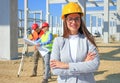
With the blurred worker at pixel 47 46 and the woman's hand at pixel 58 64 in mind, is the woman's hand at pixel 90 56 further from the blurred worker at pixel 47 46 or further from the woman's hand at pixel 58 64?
the blurred worker at pixel 47 46

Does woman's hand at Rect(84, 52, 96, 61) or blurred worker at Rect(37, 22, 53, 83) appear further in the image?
blurred worker at Rect(37, 22, 53, 83)

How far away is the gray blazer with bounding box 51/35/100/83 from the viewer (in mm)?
2582

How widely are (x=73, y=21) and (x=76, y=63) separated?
385 millimetres

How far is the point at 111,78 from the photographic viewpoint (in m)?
9.19

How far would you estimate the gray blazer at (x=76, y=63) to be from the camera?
2.58 metres

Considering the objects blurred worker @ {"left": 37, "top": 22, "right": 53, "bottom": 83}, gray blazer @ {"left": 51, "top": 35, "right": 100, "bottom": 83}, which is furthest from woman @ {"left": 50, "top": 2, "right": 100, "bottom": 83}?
blurred worker @ {"left": 37, "top": 22, "right": 53, "bottom": 83}

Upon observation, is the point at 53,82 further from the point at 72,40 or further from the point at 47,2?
the point at 47,2

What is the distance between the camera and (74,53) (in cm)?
262

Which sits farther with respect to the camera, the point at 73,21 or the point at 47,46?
the point at 47,46

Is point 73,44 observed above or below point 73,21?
below

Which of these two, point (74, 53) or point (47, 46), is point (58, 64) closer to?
point (74, 53)

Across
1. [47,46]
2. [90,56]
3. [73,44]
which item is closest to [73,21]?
[73,44]

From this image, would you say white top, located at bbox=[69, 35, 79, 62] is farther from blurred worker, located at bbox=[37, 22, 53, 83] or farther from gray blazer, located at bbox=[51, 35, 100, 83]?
blurred worker, located at bbox=[37, 22, 53, 83]

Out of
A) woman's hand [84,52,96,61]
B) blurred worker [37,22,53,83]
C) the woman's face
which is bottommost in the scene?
blurred worker [37,22,53,83]
